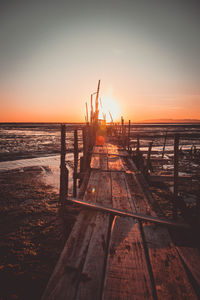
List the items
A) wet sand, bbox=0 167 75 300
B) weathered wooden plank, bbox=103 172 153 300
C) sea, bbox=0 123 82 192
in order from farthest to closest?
sea, bbox=0 123 82 192, wet sand, bbox=0 167 75 300, weathered wooden plank, bbox=103 172 153 300

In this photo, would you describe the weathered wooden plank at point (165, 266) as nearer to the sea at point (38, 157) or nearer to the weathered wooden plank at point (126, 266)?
the weathered wooden plank at point (126, 266)

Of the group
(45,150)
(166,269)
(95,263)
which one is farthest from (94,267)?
(45,150)

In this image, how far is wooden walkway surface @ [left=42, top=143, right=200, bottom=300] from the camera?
146cm

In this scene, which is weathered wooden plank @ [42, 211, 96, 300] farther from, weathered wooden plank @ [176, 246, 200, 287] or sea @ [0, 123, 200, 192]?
sea @ [0, 123, 200, 192]

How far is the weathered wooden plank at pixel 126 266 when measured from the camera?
1447mm

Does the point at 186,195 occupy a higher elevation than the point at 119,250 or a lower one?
lower

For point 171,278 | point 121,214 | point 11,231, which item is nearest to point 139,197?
point 121,214

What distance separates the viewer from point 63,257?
1844mm

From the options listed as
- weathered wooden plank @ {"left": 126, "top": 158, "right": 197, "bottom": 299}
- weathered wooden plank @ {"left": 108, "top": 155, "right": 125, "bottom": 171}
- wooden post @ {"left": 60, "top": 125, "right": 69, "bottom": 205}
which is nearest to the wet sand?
wooden post @ {"left": 60, "top": 125, "right": 69, "bottom": 205}

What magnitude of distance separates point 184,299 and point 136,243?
0.73 meters

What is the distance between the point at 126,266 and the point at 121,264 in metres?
0.06

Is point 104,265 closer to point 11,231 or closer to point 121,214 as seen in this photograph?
point 121,214

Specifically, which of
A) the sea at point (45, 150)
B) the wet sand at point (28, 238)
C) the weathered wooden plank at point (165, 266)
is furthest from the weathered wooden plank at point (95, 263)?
the sea at point (45, 150)

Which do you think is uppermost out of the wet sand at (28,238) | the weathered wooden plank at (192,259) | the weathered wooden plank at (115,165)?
the weathered wooden plank at (115,165)
